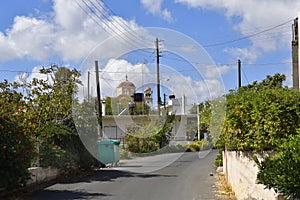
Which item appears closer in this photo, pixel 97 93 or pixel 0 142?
pixel 0 142

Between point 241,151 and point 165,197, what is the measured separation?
298 centimetres

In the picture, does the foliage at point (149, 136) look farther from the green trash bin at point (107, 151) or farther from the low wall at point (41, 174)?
the low wall at point (41, 174)

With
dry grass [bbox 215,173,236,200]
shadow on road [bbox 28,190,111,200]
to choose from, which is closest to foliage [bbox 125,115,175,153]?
dry grass [bbox 215,173,236,200]

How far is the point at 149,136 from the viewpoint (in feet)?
103

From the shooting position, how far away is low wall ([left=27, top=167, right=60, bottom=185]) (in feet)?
44.4

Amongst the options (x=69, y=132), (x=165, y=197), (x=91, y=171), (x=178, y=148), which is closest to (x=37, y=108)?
(x=69, y=132)

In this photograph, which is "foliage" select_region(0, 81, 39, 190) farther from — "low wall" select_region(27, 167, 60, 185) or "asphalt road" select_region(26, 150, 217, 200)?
"low wall" select_region(27, 167, 60, 185)

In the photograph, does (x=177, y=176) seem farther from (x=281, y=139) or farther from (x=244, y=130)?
(x=281, y=139)

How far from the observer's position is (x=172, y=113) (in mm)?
34719

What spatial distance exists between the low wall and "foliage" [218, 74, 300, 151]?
24.3ft

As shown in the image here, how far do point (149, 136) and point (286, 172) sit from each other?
84.4 ft

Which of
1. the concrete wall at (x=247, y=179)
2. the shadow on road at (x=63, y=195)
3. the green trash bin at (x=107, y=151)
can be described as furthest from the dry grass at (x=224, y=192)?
the green trash bin at (x=107, y=151)

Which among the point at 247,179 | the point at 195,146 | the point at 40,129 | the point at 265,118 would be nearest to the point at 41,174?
the point at 40,129

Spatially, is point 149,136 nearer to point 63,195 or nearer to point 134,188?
point 134,188
